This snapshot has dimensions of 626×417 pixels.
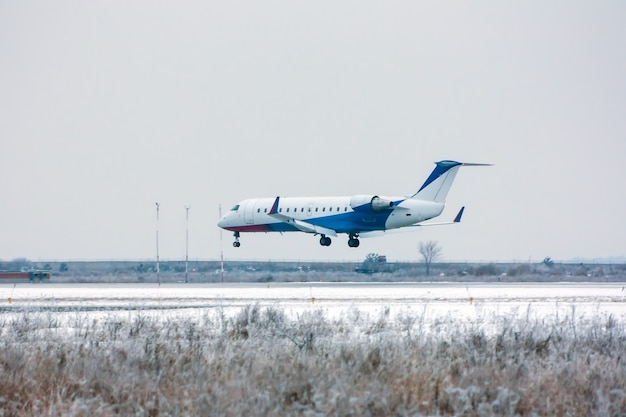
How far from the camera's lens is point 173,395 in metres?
11.5

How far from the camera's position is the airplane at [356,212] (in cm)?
5638

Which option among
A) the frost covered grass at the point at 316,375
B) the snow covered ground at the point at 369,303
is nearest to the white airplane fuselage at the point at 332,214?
→ the snow covered ground at the point at 369,303

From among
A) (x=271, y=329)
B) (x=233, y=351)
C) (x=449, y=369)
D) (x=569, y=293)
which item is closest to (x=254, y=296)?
(x=569, y=293)

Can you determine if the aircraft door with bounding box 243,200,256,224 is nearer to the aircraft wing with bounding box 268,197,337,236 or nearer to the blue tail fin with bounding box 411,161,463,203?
the aircraft wing with bounding box 268,197,337,236

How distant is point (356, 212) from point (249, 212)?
9069 millimetres

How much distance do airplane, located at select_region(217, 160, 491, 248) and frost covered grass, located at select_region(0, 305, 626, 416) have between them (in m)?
38.4

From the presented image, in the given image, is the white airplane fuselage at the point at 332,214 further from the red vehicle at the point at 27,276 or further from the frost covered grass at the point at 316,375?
the frost covered grass at the point at 316,375

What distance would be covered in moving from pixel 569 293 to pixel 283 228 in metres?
29.2

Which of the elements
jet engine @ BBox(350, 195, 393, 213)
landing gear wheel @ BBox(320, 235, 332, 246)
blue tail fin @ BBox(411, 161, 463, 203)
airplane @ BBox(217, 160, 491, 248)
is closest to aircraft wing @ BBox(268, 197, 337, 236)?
airplane @ BBox(217, 160, 491, 248)

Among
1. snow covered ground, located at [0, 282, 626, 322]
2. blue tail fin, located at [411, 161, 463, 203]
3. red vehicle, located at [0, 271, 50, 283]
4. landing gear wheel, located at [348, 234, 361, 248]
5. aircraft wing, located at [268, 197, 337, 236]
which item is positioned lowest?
snow covered ground, located at [0, 282, 626, 322]

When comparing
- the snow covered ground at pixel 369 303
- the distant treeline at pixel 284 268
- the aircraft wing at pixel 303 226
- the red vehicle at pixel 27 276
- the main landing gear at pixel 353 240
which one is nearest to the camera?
the snow covered ground at pixel 369 303

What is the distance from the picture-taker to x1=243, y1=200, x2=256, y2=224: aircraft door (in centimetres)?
6262

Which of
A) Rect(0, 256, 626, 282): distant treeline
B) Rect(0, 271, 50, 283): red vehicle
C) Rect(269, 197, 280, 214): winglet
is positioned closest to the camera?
Rect(269, 197, 280, 214): winglet

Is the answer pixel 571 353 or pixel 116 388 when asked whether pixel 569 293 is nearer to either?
pixel 571 353
